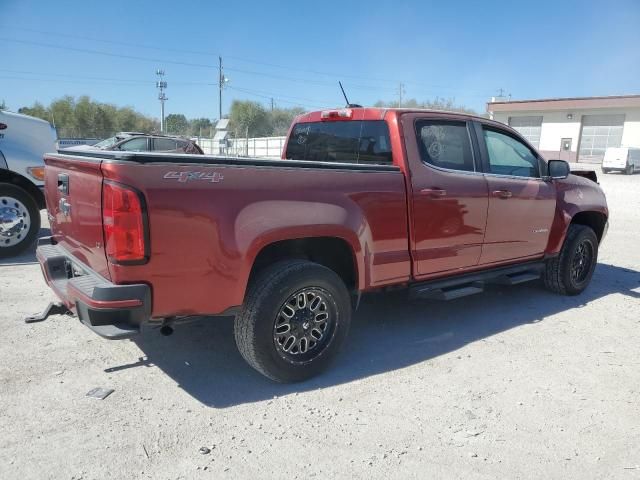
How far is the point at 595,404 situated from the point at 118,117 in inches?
2601

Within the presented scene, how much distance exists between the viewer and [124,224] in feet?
8.71

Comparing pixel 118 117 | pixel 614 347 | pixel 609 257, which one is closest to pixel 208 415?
pixel 614 347

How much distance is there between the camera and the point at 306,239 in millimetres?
3523

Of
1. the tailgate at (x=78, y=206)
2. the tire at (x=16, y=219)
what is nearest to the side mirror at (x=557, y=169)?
the tailgate at (x=78, y=206)

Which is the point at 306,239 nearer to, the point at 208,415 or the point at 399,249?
the point at 399,249

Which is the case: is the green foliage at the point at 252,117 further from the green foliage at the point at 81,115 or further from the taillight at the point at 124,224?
the taillight at the point at 124,224

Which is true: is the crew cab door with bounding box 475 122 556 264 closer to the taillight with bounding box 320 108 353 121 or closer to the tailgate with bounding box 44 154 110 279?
the taillight with bounding box 320 108 353 121

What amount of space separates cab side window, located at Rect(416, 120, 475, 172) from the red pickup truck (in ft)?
0.05

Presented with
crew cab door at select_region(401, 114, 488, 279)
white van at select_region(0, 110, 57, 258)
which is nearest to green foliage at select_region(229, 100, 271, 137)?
white van at select_region(0, 110, 57, 258)

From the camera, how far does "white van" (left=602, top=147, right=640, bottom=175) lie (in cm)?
3412

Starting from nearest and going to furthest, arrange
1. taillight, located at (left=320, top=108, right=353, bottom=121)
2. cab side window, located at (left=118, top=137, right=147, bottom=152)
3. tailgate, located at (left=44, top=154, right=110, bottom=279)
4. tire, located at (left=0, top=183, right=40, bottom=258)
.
A: 1. tailgate, located at (left=44, top=154, right=110, bottom=279)
2. taillight, located at (left=320, top=108, right=353, bottom=121)
3. tire, located at (left=0, top=183, right=40, bottom=258)
4. cab side window, located at (left=118, top=137, right=147, bottom=152)

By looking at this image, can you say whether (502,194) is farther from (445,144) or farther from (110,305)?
(110,305)

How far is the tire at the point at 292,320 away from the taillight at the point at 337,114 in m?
1.61

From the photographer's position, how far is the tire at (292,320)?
10.5 feet
